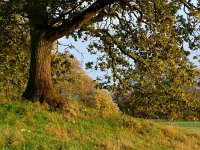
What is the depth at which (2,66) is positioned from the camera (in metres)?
26.0

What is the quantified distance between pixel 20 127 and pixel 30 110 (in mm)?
2389

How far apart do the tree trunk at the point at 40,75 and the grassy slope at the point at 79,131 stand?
2.29 ft

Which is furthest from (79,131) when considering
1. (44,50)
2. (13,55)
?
(13,55)

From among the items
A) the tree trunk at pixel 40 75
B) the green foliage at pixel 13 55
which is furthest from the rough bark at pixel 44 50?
the green foliage at pixel 13 55

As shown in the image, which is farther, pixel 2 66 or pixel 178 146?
pixel 2 66

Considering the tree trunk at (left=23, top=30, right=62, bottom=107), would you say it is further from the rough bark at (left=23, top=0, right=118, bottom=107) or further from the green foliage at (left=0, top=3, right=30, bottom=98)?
the green foliage at (left=0, top=3, right=30, bottom=98)

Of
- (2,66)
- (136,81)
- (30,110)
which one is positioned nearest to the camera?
(30,110)

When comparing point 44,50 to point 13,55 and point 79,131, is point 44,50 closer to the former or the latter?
point 79,131

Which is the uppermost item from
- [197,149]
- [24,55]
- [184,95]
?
[24,55]

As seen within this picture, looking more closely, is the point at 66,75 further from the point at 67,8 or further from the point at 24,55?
the point at 67,8

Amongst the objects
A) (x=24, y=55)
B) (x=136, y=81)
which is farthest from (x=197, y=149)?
(x=24, y=55)

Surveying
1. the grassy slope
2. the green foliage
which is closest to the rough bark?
the grassy slope

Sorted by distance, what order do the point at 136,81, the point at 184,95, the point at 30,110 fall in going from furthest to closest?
the point at 136,81, the point at 184,95, the point at 30,110

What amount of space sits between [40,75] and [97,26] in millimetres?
4468
